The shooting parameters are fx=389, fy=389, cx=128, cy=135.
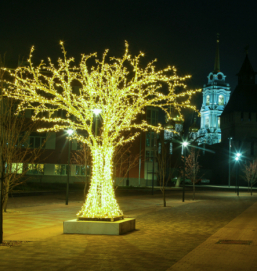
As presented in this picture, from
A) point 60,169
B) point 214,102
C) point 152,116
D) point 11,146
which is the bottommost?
point 60,169

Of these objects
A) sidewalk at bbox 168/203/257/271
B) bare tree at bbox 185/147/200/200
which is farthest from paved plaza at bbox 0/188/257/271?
Answer: bare tree at bbox 185/147/200/200

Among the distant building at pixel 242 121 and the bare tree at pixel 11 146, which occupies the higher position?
the distant building at pixel 242 121

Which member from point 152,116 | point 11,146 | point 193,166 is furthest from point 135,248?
point 152,116

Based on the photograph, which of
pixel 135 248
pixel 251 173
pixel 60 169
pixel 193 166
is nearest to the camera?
pixel 135 248

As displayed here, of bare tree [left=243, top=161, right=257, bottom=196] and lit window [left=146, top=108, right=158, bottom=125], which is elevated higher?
lit window [left=146, top=108, right=158, bottom=125]

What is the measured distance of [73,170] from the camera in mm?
50906

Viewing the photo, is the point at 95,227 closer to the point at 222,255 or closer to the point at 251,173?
the point at 222,255

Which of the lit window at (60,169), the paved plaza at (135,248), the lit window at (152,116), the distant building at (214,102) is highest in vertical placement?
the distant building at (214,102)

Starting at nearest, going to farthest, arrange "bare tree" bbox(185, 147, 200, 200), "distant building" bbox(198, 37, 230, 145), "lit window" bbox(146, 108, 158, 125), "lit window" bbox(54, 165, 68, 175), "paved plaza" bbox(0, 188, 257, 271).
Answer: "paved plaza" bbox(0, 188, 257, 271)
"bare tree" bbox(185, 147, 200, 200)
"lit window" bbox(54, 165, 68, 175)
"lit window" bbox(146, 108, 158, 125)
"distant building" bbox(198, 37, 230, 145)

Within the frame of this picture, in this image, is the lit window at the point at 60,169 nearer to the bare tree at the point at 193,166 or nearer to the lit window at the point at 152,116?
the lit window at the point at 152,116

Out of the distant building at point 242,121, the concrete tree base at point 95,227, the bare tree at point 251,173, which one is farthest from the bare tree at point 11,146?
the distant building at point 242,121

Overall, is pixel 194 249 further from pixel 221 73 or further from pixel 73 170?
pixel 221 73

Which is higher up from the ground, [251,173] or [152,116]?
[152,116]

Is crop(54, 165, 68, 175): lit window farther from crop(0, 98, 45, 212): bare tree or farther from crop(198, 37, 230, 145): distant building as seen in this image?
crop(198, 37, 230, 145): distant building
